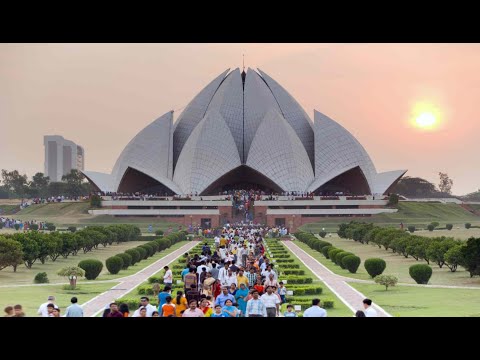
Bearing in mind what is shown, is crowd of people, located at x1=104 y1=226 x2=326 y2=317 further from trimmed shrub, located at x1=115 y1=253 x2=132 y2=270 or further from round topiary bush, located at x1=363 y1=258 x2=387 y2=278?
trimmed shrub, located at x1=115 y1=253 x2=132 y2=270

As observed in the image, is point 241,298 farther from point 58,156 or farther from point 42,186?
point 58,156

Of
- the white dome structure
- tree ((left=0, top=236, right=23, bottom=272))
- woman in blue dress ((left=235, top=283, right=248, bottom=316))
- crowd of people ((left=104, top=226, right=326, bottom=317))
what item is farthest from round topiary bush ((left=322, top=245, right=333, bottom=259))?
the white dome structure

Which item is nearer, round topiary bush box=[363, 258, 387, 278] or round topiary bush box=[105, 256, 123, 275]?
round topiary bush box=[363, 258, 387, 278]
